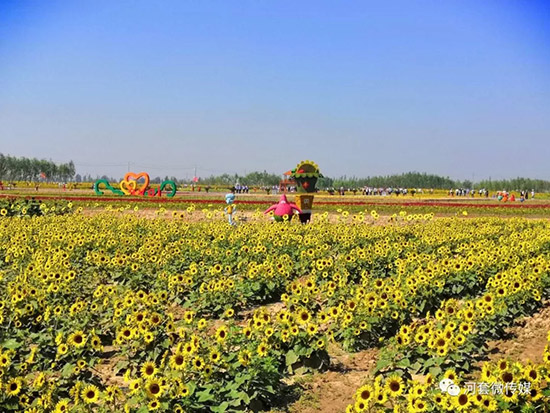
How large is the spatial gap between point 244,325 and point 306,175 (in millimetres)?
15420

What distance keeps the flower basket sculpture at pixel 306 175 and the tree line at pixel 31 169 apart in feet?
492

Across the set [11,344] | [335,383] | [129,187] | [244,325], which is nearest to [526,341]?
[335,383]

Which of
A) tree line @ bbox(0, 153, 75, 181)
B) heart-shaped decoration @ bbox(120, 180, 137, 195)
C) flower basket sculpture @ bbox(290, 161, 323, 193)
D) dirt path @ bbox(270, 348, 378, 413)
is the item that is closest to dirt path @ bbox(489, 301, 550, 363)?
dirt path @ bbox(270, 348, 378, 413)

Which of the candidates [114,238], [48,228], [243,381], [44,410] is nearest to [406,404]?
[243,381]

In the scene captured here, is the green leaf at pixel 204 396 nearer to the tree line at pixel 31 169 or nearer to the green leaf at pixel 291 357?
the green leaf at pixel 291 357

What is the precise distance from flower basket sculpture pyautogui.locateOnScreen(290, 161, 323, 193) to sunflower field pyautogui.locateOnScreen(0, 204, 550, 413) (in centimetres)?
977

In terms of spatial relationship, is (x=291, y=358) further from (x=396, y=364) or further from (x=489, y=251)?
(x=489, y=251)

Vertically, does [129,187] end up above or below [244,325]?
above

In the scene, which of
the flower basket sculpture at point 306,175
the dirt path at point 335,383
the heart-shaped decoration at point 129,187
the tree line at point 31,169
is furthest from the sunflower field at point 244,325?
the tree line at point 31,169

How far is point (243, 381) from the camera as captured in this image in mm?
5551

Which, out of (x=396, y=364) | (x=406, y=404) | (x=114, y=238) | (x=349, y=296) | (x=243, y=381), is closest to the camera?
(x=406, y=404)

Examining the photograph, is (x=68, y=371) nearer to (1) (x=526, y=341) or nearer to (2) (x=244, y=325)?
(2) (x=244, y=325)

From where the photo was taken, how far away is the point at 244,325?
351 inches

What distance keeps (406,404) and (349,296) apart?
3.64m
